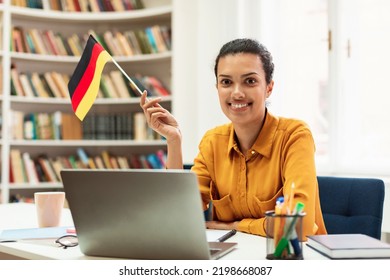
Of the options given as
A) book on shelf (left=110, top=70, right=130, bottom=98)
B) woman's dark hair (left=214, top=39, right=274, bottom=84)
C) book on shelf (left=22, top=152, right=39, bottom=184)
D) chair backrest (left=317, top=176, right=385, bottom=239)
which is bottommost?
book on shelf (left=22, top=152, right=39, bottom=184)

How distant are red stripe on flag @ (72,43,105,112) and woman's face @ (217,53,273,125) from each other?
382 mm

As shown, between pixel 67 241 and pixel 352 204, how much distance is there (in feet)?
2.86

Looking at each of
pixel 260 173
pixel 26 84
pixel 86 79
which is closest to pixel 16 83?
pixel 26 84

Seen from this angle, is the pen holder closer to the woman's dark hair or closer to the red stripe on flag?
the woman's dark hair

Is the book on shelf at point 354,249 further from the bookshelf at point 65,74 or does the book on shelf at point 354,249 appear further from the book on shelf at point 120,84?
the book on shelf at point 120,84

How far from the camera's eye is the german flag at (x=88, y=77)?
5.39 feet

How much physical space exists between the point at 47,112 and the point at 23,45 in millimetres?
579

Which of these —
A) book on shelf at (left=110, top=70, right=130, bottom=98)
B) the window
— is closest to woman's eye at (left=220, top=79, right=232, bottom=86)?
the window

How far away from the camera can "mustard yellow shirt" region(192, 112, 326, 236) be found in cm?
152

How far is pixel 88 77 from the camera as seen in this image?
1667 mm

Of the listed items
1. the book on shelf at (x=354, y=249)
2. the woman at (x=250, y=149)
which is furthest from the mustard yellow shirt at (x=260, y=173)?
the book on shelf at (x=354, y=249)
